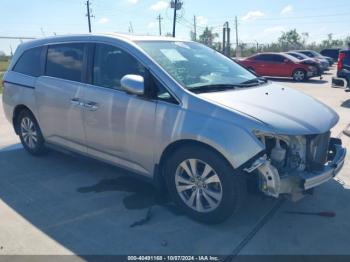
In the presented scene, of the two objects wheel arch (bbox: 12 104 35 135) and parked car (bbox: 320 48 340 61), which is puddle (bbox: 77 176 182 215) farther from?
parked car (bbox: 320 48 340 61)

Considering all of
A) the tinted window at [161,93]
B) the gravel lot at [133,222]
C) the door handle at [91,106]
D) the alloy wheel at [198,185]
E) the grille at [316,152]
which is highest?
the tinted window at [161,93]

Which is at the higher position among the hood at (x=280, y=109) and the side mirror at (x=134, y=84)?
the side mirror at (x=134, y=84)

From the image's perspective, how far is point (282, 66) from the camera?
1838cm

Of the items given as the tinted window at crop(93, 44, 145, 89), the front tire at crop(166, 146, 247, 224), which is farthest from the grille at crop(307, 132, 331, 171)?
the tinted window at crop(93, 44, 145, 89)

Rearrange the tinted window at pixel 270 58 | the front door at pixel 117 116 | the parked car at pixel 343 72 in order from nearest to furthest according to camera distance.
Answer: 1. the front door at pixel 117 116
2. the parked car at pixel 343 72
3. the tinted window at pixel 270 58

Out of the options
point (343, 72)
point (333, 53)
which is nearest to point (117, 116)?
point (343, 72)

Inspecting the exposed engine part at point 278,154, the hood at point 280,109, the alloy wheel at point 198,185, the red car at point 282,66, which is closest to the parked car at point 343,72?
the red car at point 282,66

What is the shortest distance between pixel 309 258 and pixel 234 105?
4.69ft

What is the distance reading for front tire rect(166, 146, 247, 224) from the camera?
3.21 metres

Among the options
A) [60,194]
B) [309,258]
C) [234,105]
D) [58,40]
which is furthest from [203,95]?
[58,40]

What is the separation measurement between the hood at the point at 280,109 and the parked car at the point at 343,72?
24.4 ft

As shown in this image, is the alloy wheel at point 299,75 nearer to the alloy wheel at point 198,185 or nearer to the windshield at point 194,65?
the windshield at point 194,65

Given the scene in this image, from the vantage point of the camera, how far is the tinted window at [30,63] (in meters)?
5.06

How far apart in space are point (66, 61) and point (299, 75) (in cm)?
1555
